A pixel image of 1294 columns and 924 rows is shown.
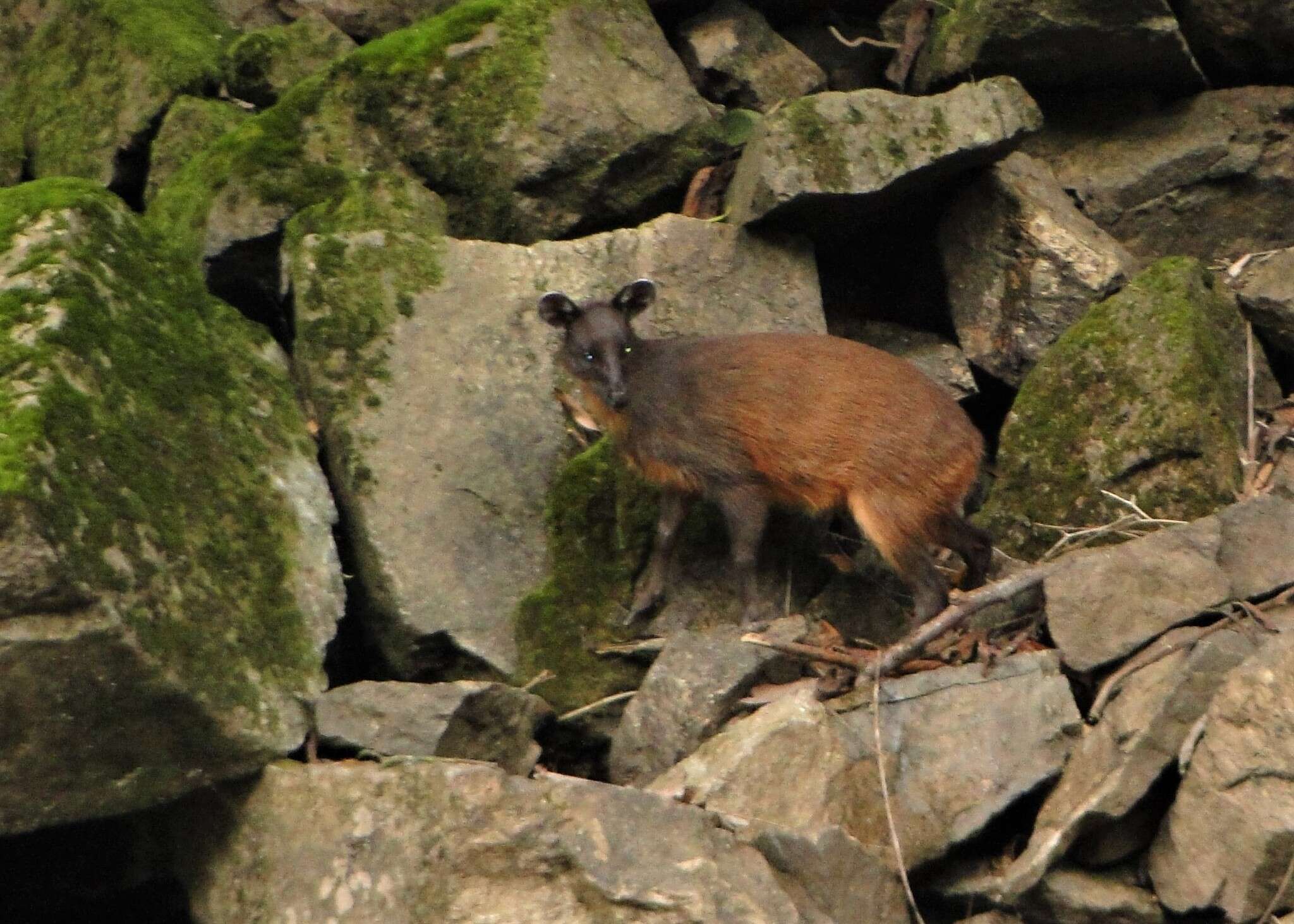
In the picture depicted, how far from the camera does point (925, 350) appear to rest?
1199cm

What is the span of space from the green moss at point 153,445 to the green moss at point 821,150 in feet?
11.2

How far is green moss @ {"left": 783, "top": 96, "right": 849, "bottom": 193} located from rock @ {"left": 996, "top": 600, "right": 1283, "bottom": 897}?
3.78 metres

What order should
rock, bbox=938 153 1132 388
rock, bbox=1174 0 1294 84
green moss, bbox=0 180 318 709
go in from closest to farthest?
green moss, bbox=0 180 318 709
rock, bbox=938 153 1132 388
rock, bbox=1174 0 1294 84

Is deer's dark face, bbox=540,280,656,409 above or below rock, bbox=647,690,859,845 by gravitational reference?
above

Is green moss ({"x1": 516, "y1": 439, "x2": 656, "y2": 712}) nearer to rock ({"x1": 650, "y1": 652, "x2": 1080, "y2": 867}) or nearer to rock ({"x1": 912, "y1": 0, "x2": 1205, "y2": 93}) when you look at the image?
rock ({"x1": 650, "y1": 652, "x2": 1080, "y2": 867})

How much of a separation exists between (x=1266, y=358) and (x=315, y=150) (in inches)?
241

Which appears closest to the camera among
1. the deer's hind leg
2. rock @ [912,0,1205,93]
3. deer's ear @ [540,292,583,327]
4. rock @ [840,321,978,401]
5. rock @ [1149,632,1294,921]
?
rock @ [1149,632,1294,921]

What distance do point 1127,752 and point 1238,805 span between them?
603 millimetres

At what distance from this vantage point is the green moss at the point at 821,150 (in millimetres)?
11180

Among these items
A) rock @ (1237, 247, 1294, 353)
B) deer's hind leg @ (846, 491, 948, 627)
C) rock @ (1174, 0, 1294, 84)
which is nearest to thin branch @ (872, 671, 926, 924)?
deer's hind leg @ (846, 491, 948, 627)

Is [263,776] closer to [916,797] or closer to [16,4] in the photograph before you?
[916,797]

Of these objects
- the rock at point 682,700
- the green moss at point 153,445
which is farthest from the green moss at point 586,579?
the green moss at point 153,445

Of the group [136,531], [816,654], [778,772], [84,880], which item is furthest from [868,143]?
[84,880]

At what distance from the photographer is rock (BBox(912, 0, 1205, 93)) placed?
1195 centimetres
